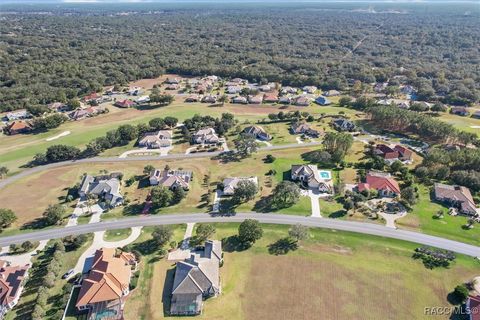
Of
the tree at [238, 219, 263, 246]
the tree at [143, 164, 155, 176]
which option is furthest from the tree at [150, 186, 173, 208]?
the tree at [238, 219, 263, 246]

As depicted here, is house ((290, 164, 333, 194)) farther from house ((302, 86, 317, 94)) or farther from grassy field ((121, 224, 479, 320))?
house ((302, 86, 317, 94))

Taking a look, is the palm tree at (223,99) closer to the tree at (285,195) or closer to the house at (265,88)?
the house at (265,88)

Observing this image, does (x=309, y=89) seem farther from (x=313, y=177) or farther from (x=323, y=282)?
(x=323, y=282)

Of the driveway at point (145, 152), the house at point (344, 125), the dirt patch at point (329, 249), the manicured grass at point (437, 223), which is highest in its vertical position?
the house at point (344, 125)

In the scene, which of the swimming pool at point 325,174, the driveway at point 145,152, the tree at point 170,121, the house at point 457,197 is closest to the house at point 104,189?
the driveway at point 145,152

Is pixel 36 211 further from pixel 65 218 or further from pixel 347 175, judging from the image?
pixel 347 175

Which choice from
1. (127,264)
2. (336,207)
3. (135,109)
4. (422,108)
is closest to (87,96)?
(135,109)
